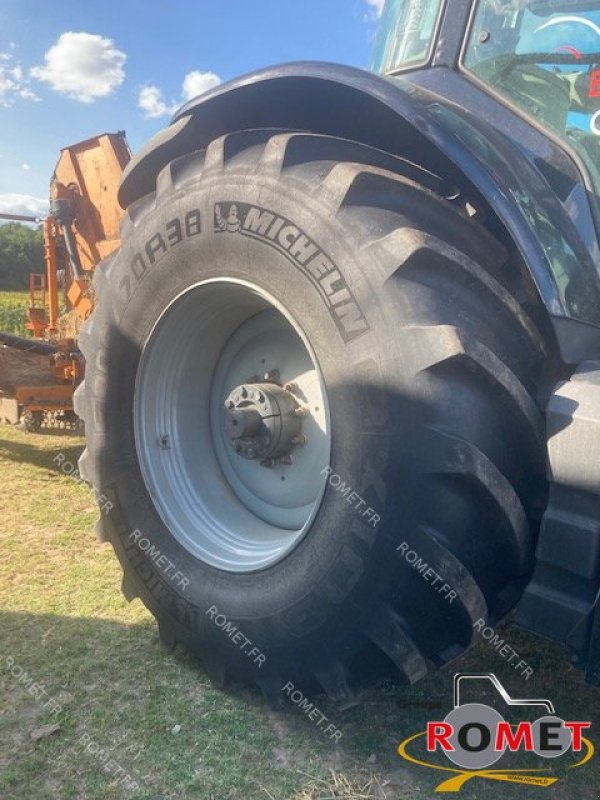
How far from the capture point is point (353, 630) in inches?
67.2

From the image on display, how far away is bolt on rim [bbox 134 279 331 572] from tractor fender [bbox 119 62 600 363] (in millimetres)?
515

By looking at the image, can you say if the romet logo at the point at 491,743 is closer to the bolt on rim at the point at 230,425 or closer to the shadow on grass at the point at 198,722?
the shadow on grass at the point at 198,722

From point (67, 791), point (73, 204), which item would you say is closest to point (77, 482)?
point (73, 204)

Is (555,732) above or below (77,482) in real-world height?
above

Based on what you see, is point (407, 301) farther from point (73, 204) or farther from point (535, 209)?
point (73, 204)

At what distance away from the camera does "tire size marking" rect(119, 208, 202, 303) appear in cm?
203

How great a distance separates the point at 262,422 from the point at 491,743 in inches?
41.1

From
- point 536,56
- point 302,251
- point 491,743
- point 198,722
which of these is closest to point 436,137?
point 302,251

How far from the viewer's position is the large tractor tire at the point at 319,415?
159cm

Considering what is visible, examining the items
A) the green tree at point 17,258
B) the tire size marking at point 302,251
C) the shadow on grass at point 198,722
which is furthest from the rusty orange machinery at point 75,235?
the green tree at point 17,258

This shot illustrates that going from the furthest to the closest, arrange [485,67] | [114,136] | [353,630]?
1. [114,136]
2. [485,67]
3. [353,630]

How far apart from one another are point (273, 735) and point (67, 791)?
522mm

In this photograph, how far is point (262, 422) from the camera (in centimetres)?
209

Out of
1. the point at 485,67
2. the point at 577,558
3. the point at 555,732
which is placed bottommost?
the point at 555,732
